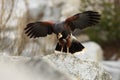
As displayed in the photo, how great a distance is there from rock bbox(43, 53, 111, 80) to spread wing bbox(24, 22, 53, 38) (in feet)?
2.62

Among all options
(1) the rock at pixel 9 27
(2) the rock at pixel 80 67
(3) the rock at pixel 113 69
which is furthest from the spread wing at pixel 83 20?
(3) the rock at pixel 113 69

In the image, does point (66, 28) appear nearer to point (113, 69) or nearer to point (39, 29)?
point (39, 29)

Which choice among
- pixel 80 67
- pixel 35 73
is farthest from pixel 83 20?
pixel 35 73

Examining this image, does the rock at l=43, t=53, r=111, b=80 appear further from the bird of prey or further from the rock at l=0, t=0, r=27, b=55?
the rock at l=0, t=0, r=27, b=55

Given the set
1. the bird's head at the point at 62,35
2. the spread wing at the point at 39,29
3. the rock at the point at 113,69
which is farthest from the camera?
the rock at the point at 113,69

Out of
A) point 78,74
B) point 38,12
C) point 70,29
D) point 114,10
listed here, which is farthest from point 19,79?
point 38,12

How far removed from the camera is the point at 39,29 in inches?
155

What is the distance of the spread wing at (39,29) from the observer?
12.4 ft

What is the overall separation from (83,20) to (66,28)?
1.11 ft

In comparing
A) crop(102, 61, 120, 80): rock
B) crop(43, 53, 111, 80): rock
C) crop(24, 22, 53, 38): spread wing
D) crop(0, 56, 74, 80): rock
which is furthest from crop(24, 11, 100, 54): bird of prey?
crop(102, 61, 120, 80): rock

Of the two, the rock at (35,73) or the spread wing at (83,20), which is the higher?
the spread wing at (83,20)

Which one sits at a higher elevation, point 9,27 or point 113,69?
point 9,27

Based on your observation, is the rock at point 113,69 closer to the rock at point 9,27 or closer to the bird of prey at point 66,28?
the rock at point 9,27

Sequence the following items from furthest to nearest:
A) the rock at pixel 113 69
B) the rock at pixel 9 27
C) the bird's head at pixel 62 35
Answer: the rock at pixel 113 69
the rock at pixel 9 27
the bird's head at pixel 62 35
